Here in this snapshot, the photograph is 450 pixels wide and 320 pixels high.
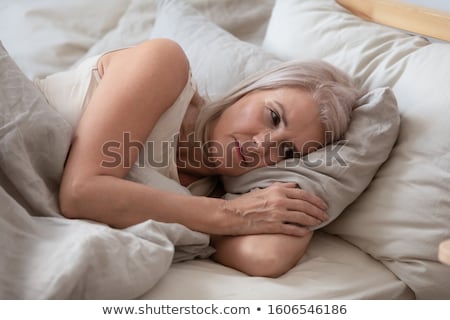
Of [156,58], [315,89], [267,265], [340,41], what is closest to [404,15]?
[340,41]

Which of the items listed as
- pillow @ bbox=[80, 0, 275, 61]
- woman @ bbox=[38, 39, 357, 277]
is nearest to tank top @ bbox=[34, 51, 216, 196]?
woman @ bbox=[38, 39, 357, 277]

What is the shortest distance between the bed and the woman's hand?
3 cm

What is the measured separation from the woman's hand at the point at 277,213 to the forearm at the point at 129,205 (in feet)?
0.13

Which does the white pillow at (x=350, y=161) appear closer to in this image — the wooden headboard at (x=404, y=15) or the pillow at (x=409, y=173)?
the pillow at (x=409, y=173)

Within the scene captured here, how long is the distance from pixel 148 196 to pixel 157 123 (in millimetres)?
195

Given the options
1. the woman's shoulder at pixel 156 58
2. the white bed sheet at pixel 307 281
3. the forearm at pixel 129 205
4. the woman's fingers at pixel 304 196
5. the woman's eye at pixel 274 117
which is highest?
the woman's shoulder at pixel 156 58

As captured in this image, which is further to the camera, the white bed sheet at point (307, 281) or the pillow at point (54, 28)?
the pillow at point (54, 28)

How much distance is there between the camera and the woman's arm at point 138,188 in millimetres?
1101

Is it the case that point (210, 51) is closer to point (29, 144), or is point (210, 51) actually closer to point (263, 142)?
point (263, 142)

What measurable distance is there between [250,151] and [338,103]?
20 centimetres

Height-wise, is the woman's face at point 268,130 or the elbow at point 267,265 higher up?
the woman's face at point 268,130

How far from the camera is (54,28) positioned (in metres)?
1.77

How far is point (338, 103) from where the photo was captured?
1227 mm

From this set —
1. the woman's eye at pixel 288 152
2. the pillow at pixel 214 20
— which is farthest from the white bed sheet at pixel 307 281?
the pillow at pixel 214 20
